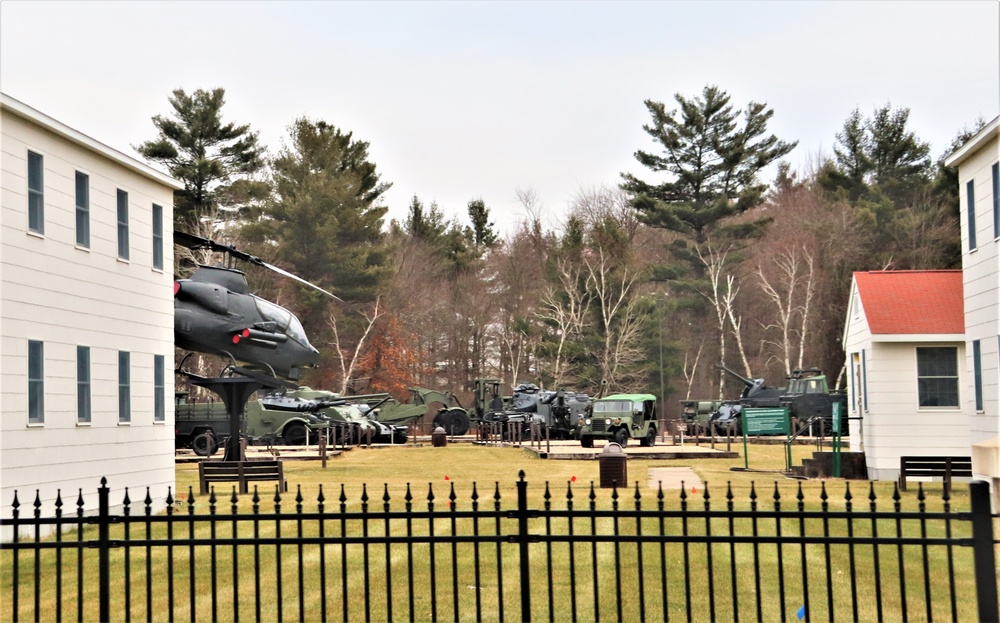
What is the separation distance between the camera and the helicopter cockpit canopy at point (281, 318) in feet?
85.9

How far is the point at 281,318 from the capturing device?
26.9 meters

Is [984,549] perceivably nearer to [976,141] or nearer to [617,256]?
[976,141]

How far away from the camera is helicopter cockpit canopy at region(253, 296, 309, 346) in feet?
85.9

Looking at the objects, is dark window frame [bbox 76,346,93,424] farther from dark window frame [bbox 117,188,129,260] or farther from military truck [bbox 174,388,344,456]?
military truck [bbox 174,388,344,456]

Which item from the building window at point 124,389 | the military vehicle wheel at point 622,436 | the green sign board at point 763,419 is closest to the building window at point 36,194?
the building window at point 124,389

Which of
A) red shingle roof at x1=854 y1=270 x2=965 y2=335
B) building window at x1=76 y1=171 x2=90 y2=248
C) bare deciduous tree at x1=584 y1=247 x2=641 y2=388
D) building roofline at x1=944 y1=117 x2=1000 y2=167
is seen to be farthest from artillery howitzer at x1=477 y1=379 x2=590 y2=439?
building window at x1=76 y1=171 x2=90 y2=248

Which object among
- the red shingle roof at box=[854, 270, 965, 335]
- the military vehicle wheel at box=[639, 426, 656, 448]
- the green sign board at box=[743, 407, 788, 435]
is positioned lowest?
the military vehicle wheel at box=[639, 426, 656, 448]

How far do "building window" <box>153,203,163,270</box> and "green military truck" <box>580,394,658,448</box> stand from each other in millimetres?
22105

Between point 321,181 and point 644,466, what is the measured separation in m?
35.7

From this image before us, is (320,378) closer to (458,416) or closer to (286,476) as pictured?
(458,416)

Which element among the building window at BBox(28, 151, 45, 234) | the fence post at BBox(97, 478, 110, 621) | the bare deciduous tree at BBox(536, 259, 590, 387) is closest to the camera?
the fence post at BBox(97, 478, 110, 621)

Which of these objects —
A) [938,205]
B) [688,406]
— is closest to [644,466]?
[688,406]

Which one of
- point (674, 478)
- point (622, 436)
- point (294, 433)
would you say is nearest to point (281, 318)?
point (674, 478)

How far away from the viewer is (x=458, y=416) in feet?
175
